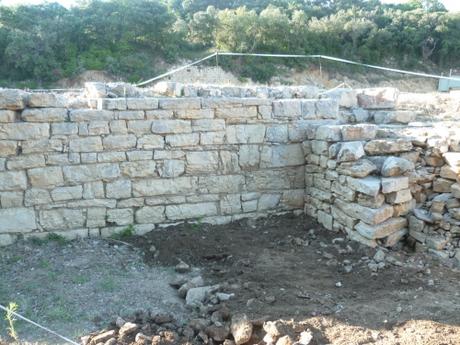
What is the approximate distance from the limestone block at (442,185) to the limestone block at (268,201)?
213cm

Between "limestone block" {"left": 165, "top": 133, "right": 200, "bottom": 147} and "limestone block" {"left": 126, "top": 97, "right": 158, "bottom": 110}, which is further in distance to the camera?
"limestone block" {"left": 165, "top": 133, "right": 200, "bottom": 147}

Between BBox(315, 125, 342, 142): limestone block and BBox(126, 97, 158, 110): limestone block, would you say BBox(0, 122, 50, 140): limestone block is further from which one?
BBox(315, 125, 342, 142): limestone block

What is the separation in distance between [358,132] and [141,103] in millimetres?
2926

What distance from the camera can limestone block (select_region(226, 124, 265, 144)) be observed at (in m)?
6.12

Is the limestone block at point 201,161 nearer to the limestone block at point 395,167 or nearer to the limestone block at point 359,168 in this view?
the limestone block at point 359,168

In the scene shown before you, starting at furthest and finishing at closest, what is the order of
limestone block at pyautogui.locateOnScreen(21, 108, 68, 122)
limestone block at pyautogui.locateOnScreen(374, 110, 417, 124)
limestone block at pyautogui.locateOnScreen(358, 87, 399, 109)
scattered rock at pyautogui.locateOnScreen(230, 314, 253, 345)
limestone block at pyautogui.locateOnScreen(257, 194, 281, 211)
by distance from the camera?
limestone block at pyautogui.locateOnScreen(358, 87, 399, 109)
limestone block at pyautogui.locateOnScreen(374, 110, 417, 124)
limestone block at pyautogui.locateOnScreen(257, 194, 281, 211)
limestone block at pyautogui.locateOnScreen(21, 108, 68, 122)
scattered rock at pyautogui.locateOnScreen(230, 314, 253, 345)

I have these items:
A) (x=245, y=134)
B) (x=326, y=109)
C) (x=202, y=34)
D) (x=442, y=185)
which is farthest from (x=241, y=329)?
Answer: (x=202, y=34)

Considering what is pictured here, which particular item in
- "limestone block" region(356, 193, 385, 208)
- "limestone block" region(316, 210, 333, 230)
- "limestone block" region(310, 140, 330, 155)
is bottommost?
"limestone block" region(316, 210, 333, 230)

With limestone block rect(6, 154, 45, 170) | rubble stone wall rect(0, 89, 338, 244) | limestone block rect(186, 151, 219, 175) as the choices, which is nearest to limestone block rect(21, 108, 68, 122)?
rubble stone wall rect(0, 89, 338, 244)

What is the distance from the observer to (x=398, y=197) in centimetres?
532

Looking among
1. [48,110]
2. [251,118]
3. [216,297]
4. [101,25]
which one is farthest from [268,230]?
[101,25]

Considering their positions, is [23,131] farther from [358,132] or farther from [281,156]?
[358,132]

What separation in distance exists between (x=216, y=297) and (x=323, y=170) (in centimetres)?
269

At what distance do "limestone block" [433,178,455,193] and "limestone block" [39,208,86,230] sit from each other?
4559 mm
